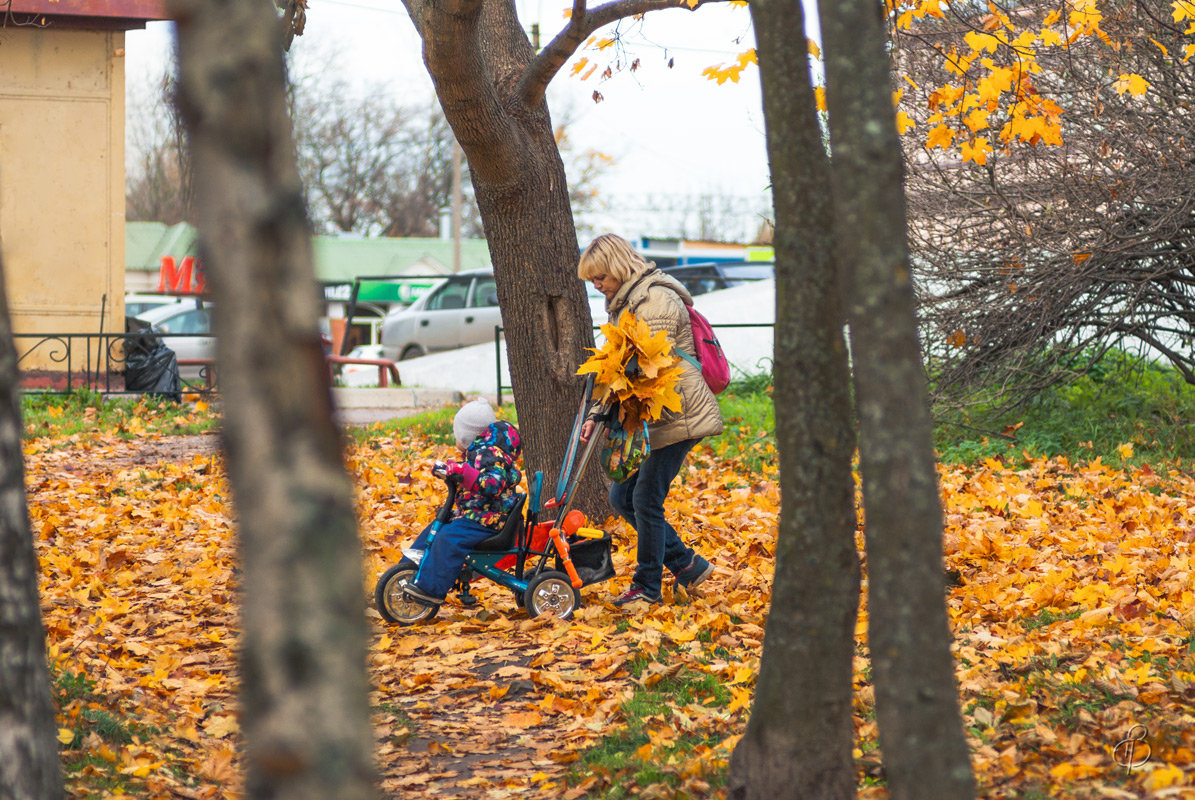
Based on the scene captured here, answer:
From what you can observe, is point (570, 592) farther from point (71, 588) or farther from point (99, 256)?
point (99, 256)

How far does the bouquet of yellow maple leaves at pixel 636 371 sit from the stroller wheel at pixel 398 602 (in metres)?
1.37

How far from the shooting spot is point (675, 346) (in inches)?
212

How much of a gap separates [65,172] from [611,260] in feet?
38.3

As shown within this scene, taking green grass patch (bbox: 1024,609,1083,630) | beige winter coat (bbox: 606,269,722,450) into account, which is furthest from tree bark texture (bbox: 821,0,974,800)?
beige winter coat (bbox: 606,269,722,450)

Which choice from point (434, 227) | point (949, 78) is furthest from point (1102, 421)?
point (434, 227)

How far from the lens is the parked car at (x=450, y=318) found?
72.0ft

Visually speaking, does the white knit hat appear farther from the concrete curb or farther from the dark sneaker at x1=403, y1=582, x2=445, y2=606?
the concrete curb

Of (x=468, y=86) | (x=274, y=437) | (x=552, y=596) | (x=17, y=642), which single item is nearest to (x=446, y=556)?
(x=552, y=596)

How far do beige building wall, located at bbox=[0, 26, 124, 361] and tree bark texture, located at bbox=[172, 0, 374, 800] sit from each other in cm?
1427

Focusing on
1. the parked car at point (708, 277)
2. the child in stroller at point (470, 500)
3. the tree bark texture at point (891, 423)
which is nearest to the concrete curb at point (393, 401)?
the parked car at point (708, 277)

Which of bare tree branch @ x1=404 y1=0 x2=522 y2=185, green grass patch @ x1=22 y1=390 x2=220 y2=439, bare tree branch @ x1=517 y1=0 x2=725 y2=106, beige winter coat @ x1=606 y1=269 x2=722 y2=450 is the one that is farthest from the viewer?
green grass patch @ x1=22 y1=390 x2=220 y2=439

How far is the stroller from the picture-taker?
5.51 m

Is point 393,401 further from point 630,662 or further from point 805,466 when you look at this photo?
point 805,466

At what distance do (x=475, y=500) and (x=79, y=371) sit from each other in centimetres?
1081
